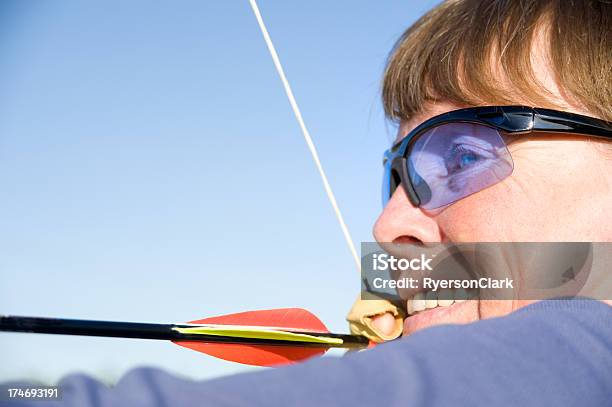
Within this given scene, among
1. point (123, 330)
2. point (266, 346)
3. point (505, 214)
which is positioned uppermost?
point (505, 214)

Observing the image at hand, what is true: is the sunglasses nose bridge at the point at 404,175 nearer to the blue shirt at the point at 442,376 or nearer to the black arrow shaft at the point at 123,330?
the black arrow shaft at the point at 123,330

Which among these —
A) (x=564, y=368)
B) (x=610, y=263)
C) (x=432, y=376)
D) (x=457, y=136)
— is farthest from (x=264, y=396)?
(x=457, y=136)

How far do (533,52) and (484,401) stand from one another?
0.69 metres

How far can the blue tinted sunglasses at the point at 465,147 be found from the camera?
1097mm

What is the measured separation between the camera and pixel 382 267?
1392 mm

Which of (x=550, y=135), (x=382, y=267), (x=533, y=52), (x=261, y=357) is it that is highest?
(x=533, y=52)

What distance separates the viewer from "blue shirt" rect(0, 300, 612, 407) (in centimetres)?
55

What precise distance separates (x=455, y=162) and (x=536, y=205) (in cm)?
23

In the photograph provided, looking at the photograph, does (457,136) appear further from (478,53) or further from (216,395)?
(216,395)

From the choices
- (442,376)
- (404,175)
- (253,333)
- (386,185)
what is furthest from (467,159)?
(442,376)

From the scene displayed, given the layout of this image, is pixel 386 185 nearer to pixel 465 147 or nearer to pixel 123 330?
pixel 465 147

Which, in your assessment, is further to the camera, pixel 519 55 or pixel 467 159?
pixel 467 159

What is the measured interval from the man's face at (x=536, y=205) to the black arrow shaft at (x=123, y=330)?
0.34 m

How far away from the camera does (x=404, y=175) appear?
136 cm
